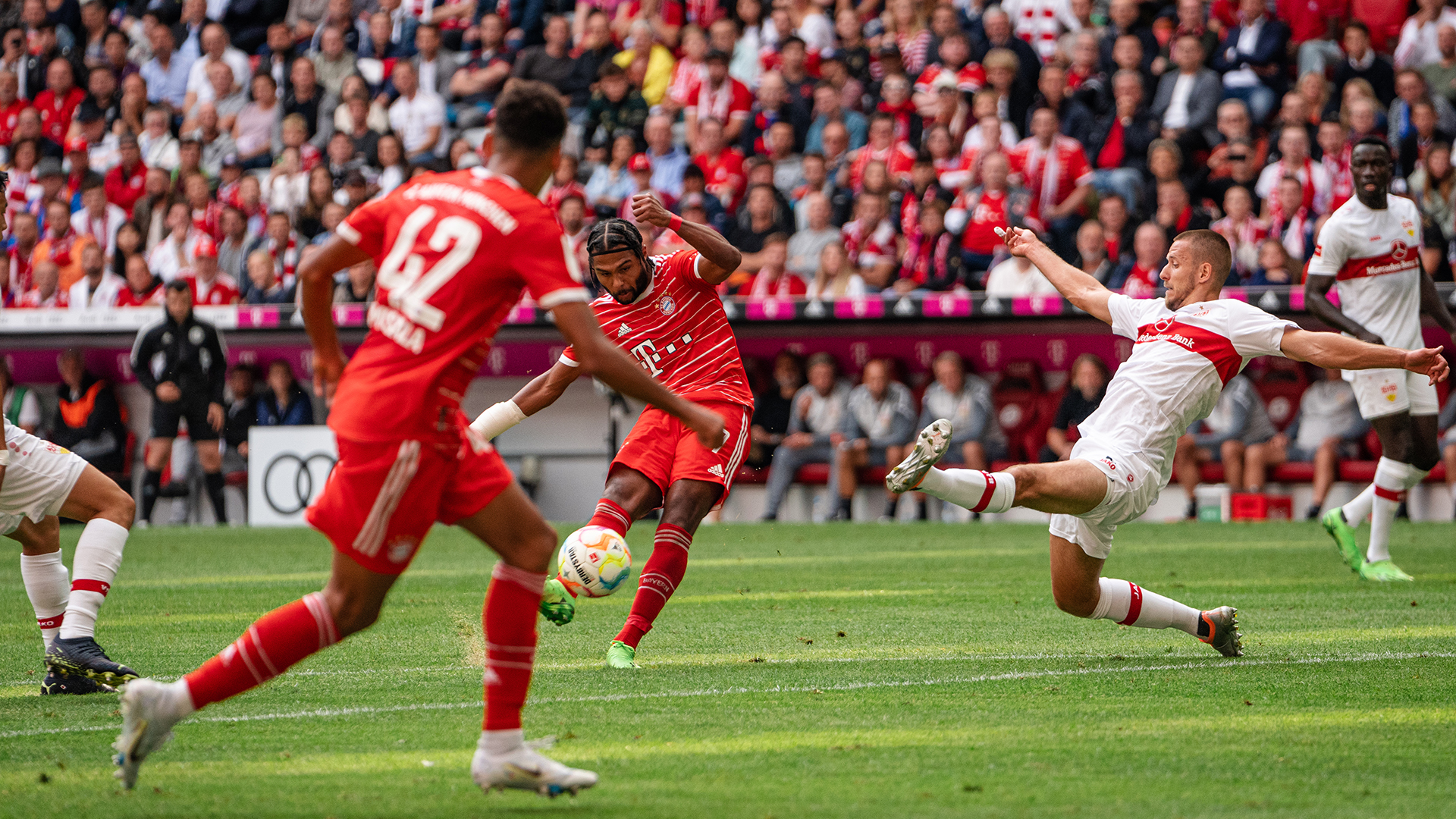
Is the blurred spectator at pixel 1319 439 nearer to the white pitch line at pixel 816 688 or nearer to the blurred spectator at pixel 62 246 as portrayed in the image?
the white pitch line at pixel 816 688

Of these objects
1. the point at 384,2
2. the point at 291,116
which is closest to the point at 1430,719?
the point at 291,116

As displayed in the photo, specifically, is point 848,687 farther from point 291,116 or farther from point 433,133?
point 291,116

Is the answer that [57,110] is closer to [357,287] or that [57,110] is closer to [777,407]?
[357,287]

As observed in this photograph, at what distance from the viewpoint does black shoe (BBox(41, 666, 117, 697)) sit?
21.1 ft

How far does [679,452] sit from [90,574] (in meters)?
2.59

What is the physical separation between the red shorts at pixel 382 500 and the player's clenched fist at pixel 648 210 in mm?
2296

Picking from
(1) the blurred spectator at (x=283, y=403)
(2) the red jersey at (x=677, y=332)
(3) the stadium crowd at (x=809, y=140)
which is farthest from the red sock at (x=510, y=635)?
(1) the blurred spectator at (x=283, y=403)

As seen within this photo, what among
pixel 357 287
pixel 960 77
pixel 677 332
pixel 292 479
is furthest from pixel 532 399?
pixel 960 77

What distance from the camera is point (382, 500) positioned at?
4.39 m

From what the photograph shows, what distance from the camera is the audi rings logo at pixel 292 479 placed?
17.5 m

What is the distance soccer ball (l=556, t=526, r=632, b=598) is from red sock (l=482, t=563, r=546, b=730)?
1848 millimetres

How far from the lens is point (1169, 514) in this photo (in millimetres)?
16500

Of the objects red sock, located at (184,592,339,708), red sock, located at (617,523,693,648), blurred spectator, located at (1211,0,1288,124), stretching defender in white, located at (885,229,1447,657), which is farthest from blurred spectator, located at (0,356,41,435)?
red sock, located at (184,592,339,708)

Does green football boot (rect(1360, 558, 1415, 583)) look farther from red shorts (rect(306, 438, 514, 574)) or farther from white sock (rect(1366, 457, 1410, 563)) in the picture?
red shorts (rect(306, 438, 514, 574))
